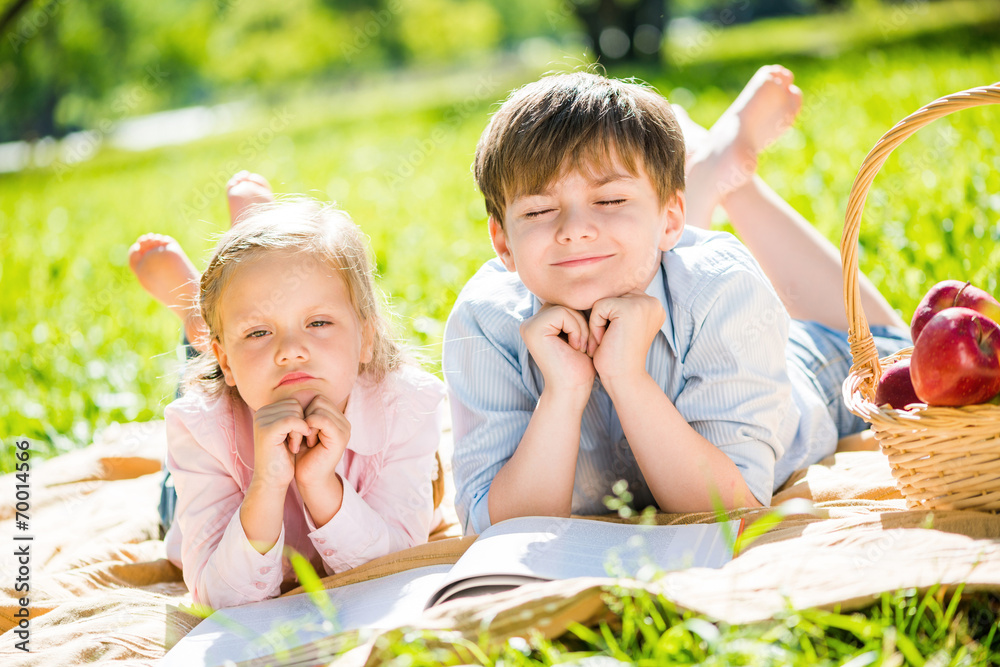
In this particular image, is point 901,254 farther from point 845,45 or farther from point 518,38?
point 518,38

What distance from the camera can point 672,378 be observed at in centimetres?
233

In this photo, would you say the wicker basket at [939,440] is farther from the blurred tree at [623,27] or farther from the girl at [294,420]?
the blurred tree at [623,27]

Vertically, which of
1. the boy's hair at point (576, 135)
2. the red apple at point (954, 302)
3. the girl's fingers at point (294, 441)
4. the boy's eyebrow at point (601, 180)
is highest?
the boy's hair at point (576, 135)

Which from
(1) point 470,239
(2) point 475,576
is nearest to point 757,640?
(2) point 475,576

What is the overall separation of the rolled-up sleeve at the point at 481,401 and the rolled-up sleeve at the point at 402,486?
0.08 m

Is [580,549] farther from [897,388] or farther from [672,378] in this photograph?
[897,388]

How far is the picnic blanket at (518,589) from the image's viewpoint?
1596 millimetres

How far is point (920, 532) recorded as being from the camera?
1.75m

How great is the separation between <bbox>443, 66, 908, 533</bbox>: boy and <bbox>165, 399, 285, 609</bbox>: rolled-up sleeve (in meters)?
0.56

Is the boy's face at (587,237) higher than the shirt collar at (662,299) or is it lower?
higher

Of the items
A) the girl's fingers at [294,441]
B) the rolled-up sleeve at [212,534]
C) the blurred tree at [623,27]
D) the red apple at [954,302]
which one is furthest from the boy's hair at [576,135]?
the blurred tree at [623,27]

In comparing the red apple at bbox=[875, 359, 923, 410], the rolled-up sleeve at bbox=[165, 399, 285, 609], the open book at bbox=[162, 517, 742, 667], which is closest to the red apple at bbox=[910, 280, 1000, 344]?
the red apple at bbox=[875, 359, 923, 410]

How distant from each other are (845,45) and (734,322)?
13821 millimetres

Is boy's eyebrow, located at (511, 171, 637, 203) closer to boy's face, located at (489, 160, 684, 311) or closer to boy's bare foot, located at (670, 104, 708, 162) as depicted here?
boy's face, located at (489, 160, 684, 311)
